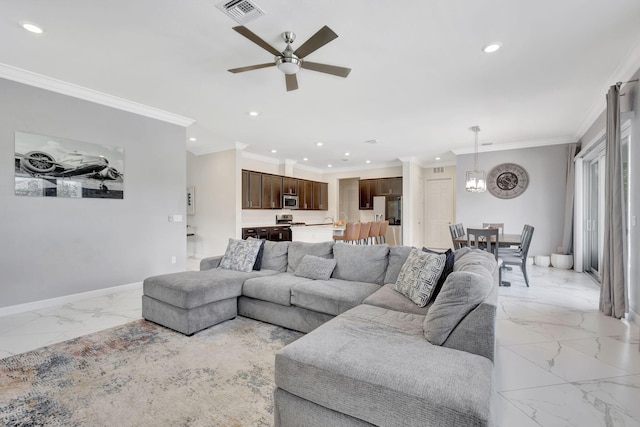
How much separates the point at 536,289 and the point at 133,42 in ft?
18.8

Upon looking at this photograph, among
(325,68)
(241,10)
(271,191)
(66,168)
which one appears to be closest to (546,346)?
(325,68)

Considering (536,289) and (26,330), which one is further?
(536,289)

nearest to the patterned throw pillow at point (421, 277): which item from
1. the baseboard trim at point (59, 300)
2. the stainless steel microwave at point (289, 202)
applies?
the baseboard trim at point (59, 300)

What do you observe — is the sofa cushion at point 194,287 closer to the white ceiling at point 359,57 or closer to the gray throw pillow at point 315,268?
the gray throw pillow at point 315,268

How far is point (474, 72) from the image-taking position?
3.21 meters

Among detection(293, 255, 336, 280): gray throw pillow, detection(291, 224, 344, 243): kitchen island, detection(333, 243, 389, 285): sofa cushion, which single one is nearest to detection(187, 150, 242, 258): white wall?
detection(291, 224, 344, 243): kitchen island

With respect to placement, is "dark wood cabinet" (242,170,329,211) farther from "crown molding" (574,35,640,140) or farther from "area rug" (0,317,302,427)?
"crown molding" (574,35,640,140)

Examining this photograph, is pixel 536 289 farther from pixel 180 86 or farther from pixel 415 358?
pixel 180 86

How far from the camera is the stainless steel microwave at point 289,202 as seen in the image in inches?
315

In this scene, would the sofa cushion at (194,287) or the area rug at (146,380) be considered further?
the sofa cushion at (194,287)

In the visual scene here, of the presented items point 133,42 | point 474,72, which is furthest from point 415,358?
point 133,42

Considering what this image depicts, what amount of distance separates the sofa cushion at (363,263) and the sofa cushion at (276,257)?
0.72m

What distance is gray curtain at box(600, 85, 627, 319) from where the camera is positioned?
308 cm

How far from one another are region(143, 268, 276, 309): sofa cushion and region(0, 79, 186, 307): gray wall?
1.53 metres
